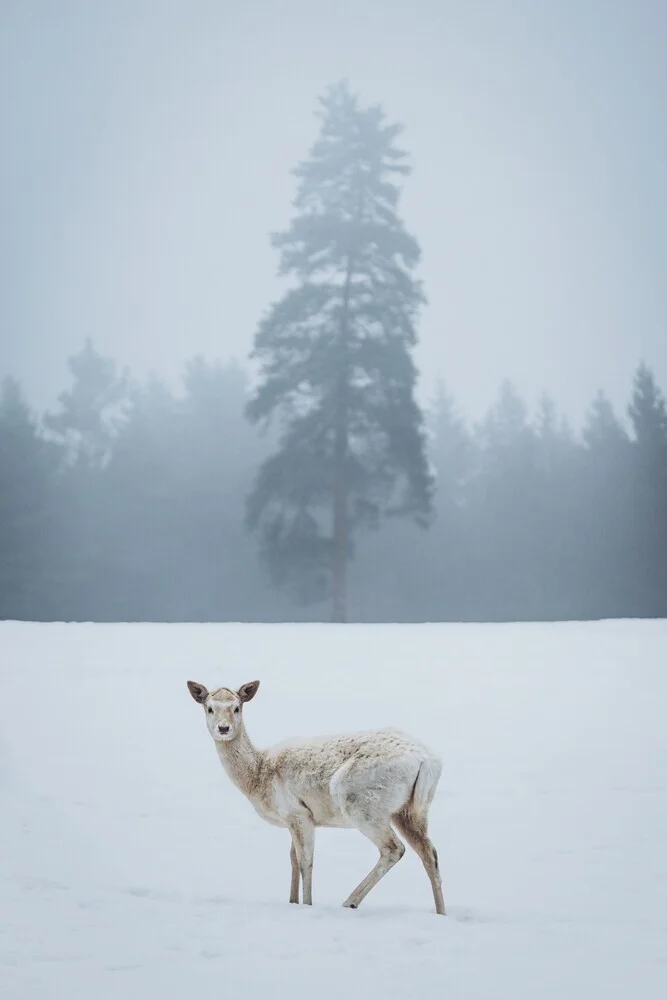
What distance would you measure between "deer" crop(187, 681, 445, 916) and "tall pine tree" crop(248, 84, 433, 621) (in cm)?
1582

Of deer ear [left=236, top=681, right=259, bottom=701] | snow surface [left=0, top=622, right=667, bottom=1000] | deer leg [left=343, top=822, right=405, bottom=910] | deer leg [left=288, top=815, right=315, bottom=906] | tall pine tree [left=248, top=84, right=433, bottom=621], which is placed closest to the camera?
snow surface [left=0, top=622, right=667, bottom=1000]

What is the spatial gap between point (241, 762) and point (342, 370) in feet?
58.5

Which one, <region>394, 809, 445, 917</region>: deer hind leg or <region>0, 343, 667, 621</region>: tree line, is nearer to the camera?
<region>394, 809, 445, 917</region>: deer hind leg

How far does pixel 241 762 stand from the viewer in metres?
5.49

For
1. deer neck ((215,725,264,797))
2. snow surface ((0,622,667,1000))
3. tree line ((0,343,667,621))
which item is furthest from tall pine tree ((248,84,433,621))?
deer neck ((215,725,264,797))

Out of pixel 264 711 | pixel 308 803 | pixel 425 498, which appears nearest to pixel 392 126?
pixel 425 498

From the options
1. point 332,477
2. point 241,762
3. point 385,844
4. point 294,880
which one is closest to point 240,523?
point 332,477

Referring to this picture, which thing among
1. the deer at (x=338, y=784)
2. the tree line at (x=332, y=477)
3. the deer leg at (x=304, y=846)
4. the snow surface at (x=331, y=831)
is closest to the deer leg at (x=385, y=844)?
the deer at (x=338, y=784)

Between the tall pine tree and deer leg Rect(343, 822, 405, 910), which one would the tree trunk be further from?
deer leg Rect(343, 822, 405, 910)

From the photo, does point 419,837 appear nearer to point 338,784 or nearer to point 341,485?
point 338,784

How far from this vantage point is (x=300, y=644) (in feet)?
42.5

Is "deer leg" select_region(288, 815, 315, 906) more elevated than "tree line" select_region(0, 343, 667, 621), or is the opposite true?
"tree line" select_region(0, 343, 667, 621)

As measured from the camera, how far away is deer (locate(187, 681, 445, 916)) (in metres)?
5.01

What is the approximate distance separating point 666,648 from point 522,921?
8.34 metres
